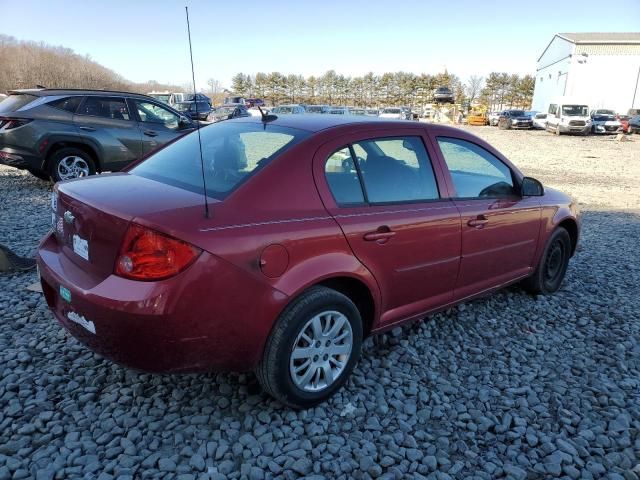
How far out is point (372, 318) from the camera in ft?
9.98

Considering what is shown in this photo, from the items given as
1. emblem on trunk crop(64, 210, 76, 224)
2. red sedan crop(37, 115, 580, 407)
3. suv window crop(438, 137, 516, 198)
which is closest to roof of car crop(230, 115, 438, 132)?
red sedan crop(37, 115, 580, 407)

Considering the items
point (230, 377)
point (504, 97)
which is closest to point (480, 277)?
point (230, 377)

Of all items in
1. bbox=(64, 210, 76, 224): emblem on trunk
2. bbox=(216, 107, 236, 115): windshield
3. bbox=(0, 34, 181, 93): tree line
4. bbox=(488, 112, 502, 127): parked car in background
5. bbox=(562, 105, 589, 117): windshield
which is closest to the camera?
bbox=(64, 210, 76, 224): emblem on trunk

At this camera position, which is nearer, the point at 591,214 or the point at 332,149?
the point at 332,149

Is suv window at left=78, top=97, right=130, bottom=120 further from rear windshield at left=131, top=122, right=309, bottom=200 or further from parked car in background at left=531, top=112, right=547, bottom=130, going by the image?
parked car in background at left=531, top=112, right=547, bottom=130

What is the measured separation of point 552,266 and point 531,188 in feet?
3.62

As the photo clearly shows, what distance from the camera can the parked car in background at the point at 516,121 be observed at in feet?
128

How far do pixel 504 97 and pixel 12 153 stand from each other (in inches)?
3389

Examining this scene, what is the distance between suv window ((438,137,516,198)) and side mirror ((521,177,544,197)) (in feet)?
0.28

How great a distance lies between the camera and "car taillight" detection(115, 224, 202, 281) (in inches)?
86.5

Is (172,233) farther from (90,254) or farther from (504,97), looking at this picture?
(504,97)

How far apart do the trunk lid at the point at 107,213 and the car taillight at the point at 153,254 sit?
0.14ft

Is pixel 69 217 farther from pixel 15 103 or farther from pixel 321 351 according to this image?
pixel 15 103

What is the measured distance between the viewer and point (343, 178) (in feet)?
9.45
